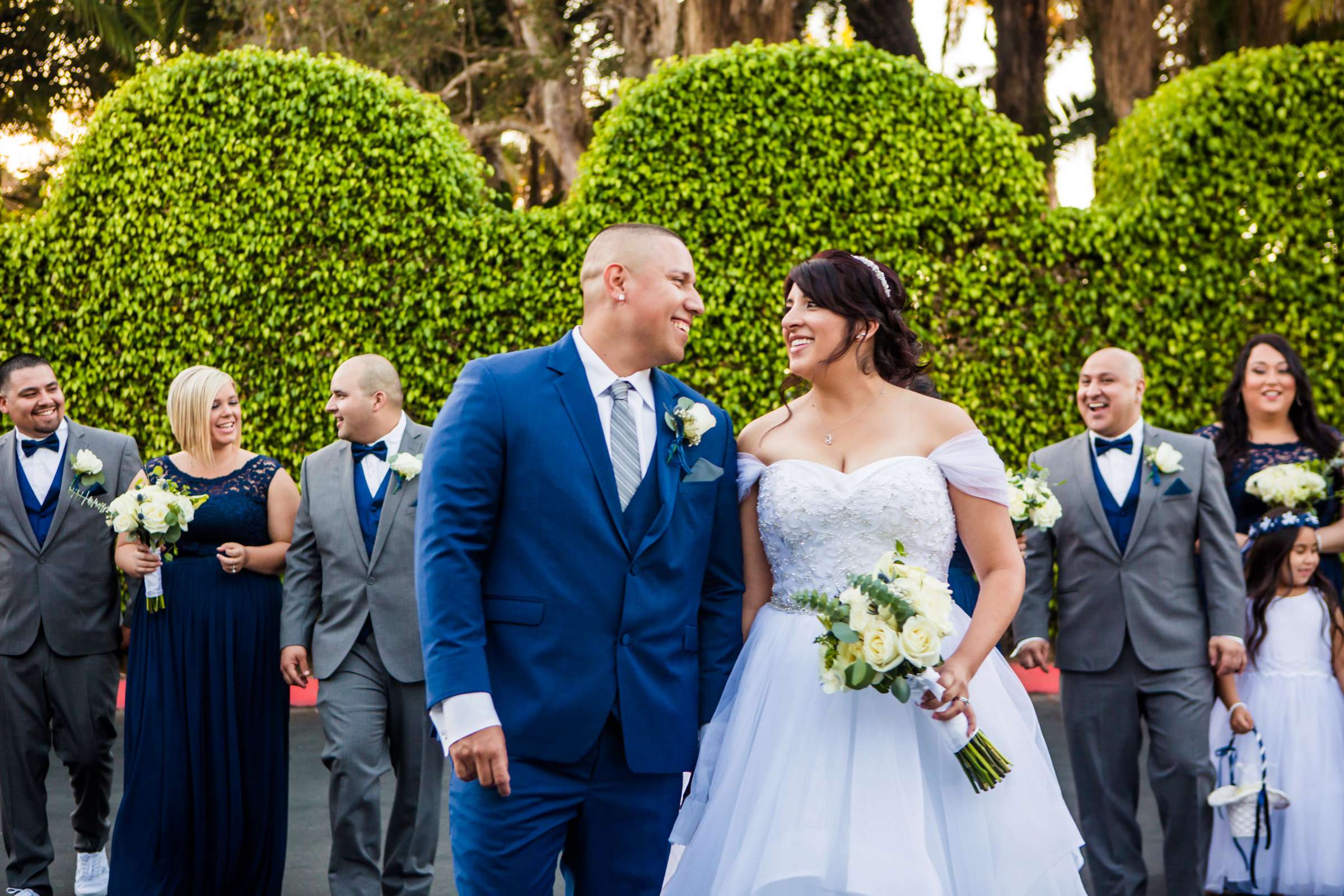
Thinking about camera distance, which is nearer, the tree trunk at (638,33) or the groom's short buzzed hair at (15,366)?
the groom's short buzzed hair at (15,366)

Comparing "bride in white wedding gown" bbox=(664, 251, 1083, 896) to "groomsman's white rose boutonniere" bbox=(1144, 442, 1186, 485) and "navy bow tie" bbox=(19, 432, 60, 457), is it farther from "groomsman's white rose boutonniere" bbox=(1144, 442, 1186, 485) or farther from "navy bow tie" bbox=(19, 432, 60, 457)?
"navy bow tie" bbox=(19, 432, 60, 457)

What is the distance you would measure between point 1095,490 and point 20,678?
4.74 m

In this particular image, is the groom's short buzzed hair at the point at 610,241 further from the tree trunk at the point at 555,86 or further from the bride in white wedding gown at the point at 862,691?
the tree trunk at the point at 555,86

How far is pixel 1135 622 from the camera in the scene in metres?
5.04

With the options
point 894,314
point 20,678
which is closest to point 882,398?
point 894,314

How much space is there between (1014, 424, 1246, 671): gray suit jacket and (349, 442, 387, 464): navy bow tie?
2810 mm

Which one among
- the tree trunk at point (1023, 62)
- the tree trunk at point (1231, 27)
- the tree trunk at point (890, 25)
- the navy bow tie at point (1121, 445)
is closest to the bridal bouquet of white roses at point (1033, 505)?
the navy bow tie at point (1121, 445)

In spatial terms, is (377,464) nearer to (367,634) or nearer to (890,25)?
(367,634)

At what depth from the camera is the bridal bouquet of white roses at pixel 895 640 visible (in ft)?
9.48

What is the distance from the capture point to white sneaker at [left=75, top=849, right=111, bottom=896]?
17.7 feet

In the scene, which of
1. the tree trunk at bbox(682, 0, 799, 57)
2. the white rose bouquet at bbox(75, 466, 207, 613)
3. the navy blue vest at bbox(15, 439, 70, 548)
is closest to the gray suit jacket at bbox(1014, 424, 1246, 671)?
the white rose bouquet at bbox(75, 466, 207, 613)

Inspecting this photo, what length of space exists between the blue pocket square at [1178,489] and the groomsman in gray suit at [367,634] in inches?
122

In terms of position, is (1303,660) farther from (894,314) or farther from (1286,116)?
(1286,116)

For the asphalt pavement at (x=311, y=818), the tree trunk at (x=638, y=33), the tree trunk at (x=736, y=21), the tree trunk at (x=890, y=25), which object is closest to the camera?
the asphalt pavement at (x=311, y=818)
